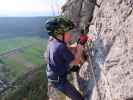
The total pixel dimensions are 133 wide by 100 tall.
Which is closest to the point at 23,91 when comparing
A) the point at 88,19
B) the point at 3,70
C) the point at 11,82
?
the point at 11,82

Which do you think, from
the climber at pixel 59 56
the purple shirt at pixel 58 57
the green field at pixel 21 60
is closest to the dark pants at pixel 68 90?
the climber at pixel 59 56

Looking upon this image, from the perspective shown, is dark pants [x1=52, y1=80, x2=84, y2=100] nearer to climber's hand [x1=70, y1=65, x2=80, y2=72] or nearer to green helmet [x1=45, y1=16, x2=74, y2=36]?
climber's hand [x1=70, y1=65, x2=80, y2=72]

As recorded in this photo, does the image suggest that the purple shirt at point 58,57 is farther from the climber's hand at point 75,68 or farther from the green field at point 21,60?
the green field at point 21,60

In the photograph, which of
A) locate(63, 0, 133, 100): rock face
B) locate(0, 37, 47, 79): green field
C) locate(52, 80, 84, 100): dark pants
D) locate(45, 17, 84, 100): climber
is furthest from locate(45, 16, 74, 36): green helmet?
locate(0, 37, 47, 79): green field

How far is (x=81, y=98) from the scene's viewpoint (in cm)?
991

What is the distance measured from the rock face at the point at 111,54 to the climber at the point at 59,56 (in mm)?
768

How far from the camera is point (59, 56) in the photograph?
30.6 feet

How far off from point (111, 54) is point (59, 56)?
1.89m

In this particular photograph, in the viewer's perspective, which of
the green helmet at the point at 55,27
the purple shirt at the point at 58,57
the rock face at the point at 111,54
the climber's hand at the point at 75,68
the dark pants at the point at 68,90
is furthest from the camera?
the climber's hand at the point at 75,68

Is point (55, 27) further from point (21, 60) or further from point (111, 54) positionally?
point (21, 60)

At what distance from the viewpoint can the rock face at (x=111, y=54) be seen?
24.1ft

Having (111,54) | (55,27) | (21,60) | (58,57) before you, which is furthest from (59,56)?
(21,60)

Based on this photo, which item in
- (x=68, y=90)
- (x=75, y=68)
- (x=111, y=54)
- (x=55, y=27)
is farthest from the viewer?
(x=75, y=68)

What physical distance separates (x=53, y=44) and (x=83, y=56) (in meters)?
1.51
